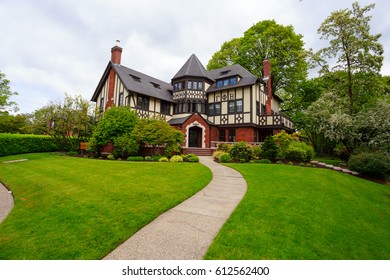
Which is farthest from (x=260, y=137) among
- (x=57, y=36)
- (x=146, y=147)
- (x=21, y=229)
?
(x=21, y=229)

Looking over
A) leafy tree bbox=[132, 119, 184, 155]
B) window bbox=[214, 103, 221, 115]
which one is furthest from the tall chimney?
window bbox=[214, 103, 221, 115]

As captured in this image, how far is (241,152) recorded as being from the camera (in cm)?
1496

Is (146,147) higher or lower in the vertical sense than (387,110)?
lower

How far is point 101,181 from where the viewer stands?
8.05 metres

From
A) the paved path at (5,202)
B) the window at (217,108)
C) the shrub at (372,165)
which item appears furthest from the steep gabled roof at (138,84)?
the shrub at (372,165)

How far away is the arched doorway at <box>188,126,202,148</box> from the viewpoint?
22203mm

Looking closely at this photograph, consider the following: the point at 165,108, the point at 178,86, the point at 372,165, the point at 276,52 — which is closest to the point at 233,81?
the point at 178,86

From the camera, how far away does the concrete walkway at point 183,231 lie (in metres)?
3.35

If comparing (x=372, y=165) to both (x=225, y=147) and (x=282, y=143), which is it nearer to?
(x=282, y=143)

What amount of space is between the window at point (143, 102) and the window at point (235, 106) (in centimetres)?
968

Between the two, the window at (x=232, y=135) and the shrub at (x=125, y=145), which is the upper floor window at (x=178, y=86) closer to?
the window at (x=232, y=135)

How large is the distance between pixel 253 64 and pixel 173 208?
95.8 ft
